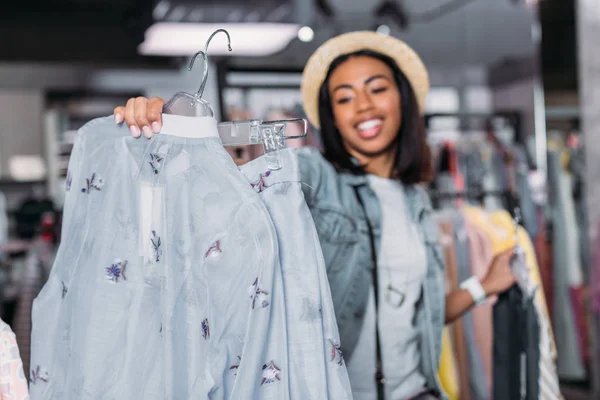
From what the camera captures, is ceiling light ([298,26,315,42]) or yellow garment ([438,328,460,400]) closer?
yellow garment ([438,328,460,400])

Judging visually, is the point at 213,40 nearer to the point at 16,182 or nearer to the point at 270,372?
the point at 16,182

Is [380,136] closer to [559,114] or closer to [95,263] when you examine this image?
[95,263]

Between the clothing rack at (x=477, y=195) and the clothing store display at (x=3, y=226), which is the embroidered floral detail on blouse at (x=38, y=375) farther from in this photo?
the clothing rack at (x=477, y=195)

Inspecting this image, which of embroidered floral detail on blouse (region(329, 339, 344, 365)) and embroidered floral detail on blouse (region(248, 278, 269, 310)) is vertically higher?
embroidered floral detail on blouse (region(248, 278, 269, 310))

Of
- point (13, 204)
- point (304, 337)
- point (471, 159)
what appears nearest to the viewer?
point (304, 337)

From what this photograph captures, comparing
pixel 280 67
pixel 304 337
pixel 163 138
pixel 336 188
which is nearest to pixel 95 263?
pixel 163 138

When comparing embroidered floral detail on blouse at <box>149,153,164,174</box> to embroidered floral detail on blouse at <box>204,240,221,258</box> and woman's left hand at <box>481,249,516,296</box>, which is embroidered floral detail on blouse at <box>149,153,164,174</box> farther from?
woman's left hand at <box>481,249,516,296</box>

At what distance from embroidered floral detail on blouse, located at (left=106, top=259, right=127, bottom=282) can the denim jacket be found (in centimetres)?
62

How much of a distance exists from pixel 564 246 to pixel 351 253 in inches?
98.5

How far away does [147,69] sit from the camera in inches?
112

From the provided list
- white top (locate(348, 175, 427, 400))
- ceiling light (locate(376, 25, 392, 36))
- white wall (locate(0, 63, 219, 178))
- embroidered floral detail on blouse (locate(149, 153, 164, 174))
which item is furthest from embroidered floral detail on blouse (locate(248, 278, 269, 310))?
ceiling light (locate(376, 25, 392, 36))

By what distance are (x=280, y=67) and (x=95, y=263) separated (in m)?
1.91

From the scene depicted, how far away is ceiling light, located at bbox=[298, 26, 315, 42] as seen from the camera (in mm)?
3164

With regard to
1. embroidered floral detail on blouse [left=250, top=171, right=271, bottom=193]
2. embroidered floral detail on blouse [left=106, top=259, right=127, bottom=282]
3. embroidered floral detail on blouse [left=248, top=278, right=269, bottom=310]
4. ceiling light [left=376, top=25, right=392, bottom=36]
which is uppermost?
ceiling light [left=376, top=25, right=392, bottom=36]
